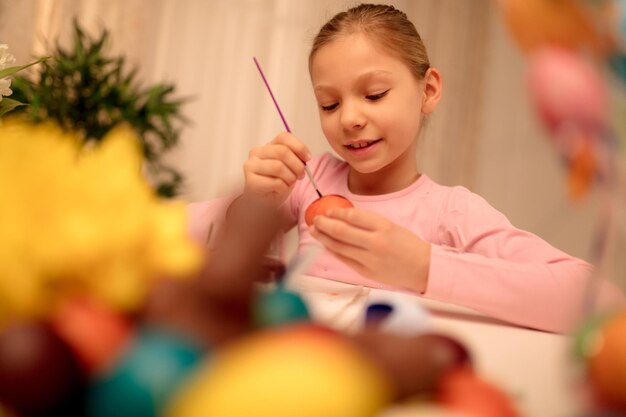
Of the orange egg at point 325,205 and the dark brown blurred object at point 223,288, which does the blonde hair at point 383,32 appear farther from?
the dark brown blurred object at point 223,288

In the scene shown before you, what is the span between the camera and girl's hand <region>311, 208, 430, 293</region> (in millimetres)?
570

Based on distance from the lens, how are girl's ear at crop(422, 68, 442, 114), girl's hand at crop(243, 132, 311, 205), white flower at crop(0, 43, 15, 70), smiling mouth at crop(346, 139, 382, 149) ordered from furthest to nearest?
girl's ear at crop(422, 68, 442, 114) → smiling mouth at crop(346, 139, 382, 149) → girl's hand at crop(243, 132, 311, 205) → white flower at crop(0, 43, 15, 70)

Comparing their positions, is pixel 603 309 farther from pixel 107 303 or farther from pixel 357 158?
pixel 357 158

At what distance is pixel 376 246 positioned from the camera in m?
0.57

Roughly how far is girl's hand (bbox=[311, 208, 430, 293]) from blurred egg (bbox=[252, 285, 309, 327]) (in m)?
0.30

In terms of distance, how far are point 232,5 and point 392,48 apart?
1.32m

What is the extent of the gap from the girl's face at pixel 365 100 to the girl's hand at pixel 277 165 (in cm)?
11

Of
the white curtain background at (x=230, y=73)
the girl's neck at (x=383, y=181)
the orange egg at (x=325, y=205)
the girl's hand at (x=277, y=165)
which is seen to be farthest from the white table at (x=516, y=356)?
the white curtain background at (x=230, y=73)

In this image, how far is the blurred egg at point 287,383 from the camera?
166mm

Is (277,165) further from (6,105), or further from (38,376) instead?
(38,376)

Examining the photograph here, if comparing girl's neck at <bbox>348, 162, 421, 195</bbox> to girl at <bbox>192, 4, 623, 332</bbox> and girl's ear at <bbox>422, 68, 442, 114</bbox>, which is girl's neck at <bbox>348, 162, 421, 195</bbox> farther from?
girl's ear at <bbox>422, 68, 442, 114</bbox>

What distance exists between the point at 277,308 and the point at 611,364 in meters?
0.15

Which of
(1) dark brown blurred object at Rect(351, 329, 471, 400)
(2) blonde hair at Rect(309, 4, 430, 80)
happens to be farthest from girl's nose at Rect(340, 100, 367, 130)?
(1) dark brown blurred object at Rect(351, 329, 471, 400)

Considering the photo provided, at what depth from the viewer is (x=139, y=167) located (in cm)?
26
